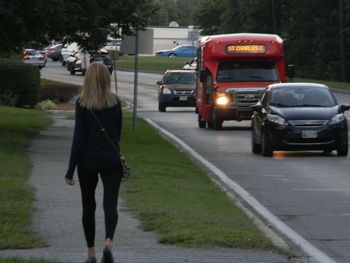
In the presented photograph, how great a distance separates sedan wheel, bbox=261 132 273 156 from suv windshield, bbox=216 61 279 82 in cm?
974

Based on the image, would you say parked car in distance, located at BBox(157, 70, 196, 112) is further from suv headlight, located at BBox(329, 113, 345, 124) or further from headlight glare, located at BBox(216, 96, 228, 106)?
suv headlight, located at BBox(329, 113, 345, 124)

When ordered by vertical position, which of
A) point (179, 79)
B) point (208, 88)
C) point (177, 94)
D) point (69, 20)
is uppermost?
point (69, 20)

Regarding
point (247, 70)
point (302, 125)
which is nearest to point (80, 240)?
point (302, 125)

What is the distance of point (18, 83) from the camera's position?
4597 cm

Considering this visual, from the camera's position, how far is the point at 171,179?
55.6ft

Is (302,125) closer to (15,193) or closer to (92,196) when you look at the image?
(15,193)

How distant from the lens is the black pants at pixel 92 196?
30.7 feet

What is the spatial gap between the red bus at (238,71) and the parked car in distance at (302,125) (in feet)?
27.4

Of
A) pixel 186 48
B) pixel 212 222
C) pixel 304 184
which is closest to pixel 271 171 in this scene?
pixel 304 184

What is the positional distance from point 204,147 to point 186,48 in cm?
8893

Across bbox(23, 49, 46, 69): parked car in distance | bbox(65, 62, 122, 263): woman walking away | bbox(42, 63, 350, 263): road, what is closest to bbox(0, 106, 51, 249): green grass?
bbox(65, 62, 122, 263): woman walking away

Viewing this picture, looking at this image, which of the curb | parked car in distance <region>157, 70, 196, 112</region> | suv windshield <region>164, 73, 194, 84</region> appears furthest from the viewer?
suv windshield <region>164, 73, 194, 84</region>

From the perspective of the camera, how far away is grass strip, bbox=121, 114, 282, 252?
34.5 ft

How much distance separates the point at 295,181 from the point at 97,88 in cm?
895
